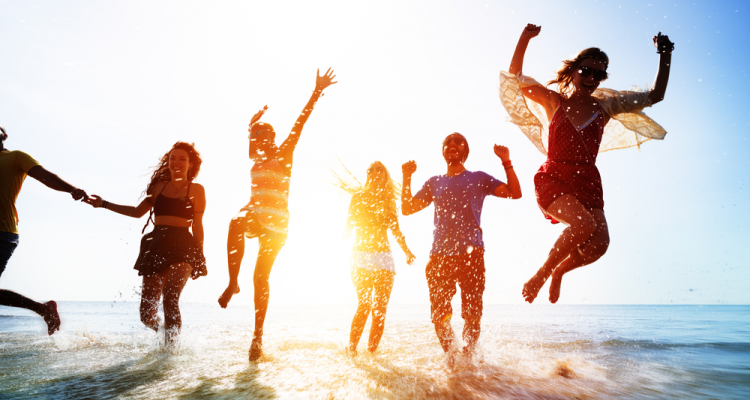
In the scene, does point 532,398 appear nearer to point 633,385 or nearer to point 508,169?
point 633,385

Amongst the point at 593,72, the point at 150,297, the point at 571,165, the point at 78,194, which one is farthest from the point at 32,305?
the point at 593,72

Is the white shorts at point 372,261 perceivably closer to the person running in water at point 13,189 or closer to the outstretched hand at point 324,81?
the outstretched hand at point 324,81

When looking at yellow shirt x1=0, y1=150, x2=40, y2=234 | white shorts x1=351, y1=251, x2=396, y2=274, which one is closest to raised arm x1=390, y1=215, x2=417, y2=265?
white shorts x1=351, y1=251, x2=396, y2=274

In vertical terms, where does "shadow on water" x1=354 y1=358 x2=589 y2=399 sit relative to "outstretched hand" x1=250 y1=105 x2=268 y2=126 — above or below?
below

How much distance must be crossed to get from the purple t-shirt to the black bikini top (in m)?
2.89

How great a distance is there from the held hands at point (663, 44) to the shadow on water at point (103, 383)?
17.2 ft

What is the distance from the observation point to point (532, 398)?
2514 millimetres

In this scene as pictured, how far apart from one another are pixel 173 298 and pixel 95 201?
4.78ft

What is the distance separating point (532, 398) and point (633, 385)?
49.0 inches

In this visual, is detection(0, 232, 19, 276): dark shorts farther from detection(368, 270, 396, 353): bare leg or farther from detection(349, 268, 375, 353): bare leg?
detection(368, 270, 396, 353): bare leg

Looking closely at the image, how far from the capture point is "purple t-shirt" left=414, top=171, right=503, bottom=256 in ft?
12.4

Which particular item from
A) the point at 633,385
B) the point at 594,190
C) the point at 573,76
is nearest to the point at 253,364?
the point at 633,385

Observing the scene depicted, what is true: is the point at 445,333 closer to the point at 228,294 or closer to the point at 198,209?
the point at 228,294

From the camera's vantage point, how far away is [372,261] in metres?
4.40
